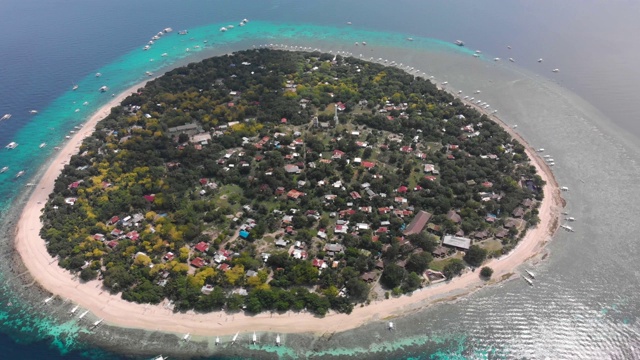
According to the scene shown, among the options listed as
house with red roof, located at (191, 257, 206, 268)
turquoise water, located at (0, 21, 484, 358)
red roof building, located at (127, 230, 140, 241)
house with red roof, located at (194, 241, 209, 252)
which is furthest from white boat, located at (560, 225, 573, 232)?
red roof building, located at (127, 230, 140, 241)

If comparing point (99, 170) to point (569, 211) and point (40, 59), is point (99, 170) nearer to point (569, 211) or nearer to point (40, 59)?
point (40, 59)

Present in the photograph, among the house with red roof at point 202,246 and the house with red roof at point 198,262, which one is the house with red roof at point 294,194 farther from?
the house with red roof at point 198,262

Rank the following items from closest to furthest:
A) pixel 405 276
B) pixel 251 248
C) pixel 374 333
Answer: pixel 374 333
pixel 405 276
pixel 251 248

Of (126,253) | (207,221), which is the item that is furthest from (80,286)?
(207,221)

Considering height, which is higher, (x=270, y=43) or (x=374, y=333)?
(x=270, y=43)

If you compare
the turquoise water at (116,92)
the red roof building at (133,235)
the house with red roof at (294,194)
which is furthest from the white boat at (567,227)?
the red roof building at (133,235)

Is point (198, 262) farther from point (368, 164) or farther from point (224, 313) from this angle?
point (368, 164)
